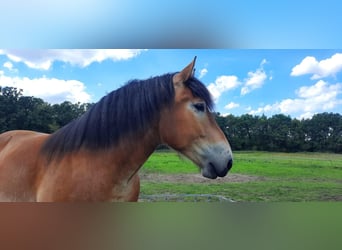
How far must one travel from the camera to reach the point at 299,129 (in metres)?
2.07

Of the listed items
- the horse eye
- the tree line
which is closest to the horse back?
the tree line

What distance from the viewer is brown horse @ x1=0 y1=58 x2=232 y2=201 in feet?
4.36

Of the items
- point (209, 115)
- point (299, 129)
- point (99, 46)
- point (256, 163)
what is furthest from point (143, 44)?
point (299, 129)

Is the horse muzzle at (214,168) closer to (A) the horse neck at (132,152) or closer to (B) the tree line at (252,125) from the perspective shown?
(A) the horse neck at (132,152)

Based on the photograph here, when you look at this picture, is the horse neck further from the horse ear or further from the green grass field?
the green grass field

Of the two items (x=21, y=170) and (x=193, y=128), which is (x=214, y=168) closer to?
(x=193, y=128)

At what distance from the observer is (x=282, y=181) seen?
6.62 ft

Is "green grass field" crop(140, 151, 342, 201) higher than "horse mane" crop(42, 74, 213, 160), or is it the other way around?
"horse mane" crop(42, 74, 213, 160)

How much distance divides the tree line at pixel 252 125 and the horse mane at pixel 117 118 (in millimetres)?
438

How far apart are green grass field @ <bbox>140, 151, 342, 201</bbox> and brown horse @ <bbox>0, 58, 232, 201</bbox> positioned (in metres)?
0.54

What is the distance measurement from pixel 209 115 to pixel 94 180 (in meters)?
0.62

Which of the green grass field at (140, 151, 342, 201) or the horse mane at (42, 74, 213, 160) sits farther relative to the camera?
the green grass field at (140, 151, 342, 201)

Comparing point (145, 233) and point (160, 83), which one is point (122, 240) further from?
point (160, 83)

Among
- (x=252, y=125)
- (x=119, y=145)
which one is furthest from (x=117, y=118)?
(x=252, y=125)
